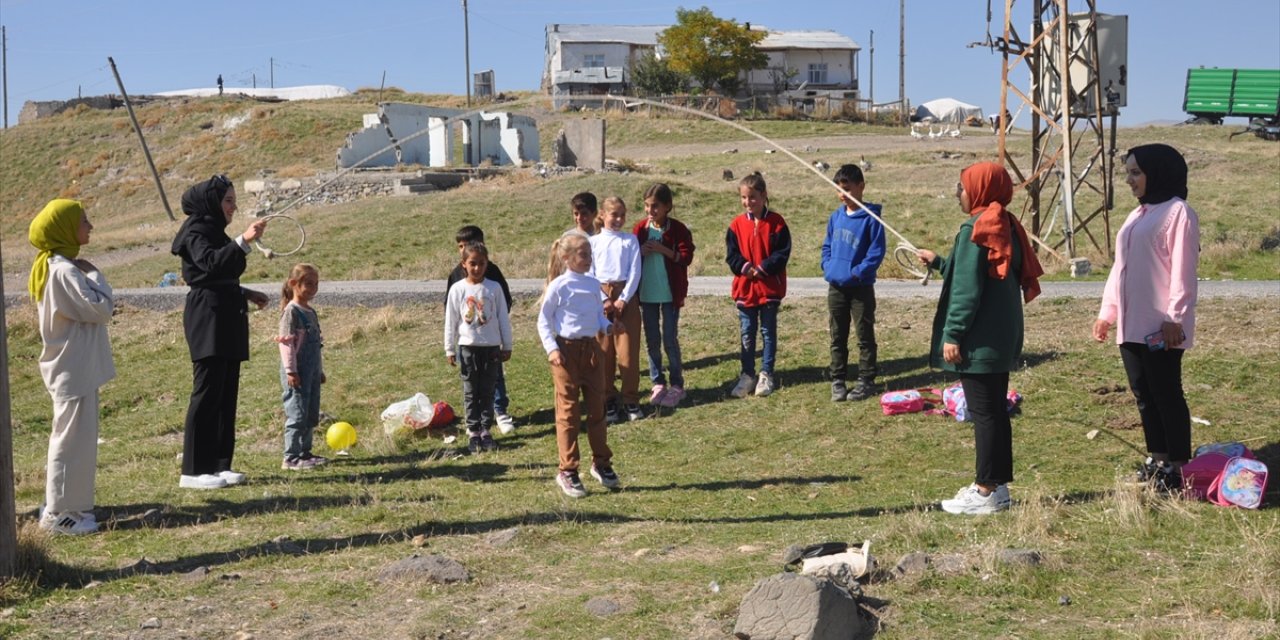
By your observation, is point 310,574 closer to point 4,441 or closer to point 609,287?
point 4,441

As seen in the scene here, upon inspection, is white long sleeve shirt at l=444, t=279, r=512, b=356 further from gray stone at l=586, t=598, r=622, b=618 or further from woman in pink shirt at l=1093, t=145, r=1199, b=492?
woman in pink shirt at l=1093, t=145, r=1199, b=492

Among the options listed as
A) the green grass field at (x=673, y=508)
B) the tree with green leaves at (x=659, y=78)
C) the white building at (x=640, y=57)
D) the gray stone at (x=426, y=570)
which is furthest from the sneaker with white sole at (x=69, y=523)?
the white building at (x=640, y=57)

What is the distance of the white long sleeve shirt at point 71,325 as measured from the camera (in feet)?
23.1

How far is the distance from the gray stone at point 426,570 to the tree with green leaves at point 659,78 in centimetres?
6518

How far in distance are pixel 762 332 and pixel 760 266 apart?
2.01ft

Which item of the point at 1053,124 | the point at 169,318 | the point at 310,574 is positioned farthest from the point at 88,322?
the point at 1053,124

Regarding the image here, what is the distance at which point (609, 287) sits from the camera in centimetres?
981

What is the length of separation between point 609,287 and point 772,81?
Answer: 68.6 m

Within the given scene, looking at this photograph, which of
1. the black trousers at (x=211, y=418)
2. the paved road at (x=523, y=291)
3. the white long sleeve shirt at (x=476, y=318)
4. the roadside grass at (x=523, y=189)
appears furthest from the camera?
the roadside grass at (x=523, y=189)

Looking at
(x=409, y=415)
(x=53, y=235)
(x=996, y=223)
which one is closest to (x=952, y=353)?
(x=996, y=223)

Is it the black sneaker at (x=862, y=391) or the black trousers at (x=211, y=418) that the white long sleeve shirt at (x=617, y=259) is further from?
the black trousers at (x=211, y=418)

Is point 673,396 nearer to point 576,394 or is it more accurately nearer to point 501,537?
point 576,394

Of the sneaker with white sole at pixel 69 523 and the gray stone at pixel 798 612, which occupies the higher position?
the gray stone at pixel 798 612

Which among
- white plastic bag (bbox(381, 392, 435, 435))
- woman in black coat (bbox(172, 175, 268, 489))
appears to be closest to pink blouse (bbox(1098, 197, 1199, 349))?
woman in black coat (bbox(172, 175, 268, 489))
